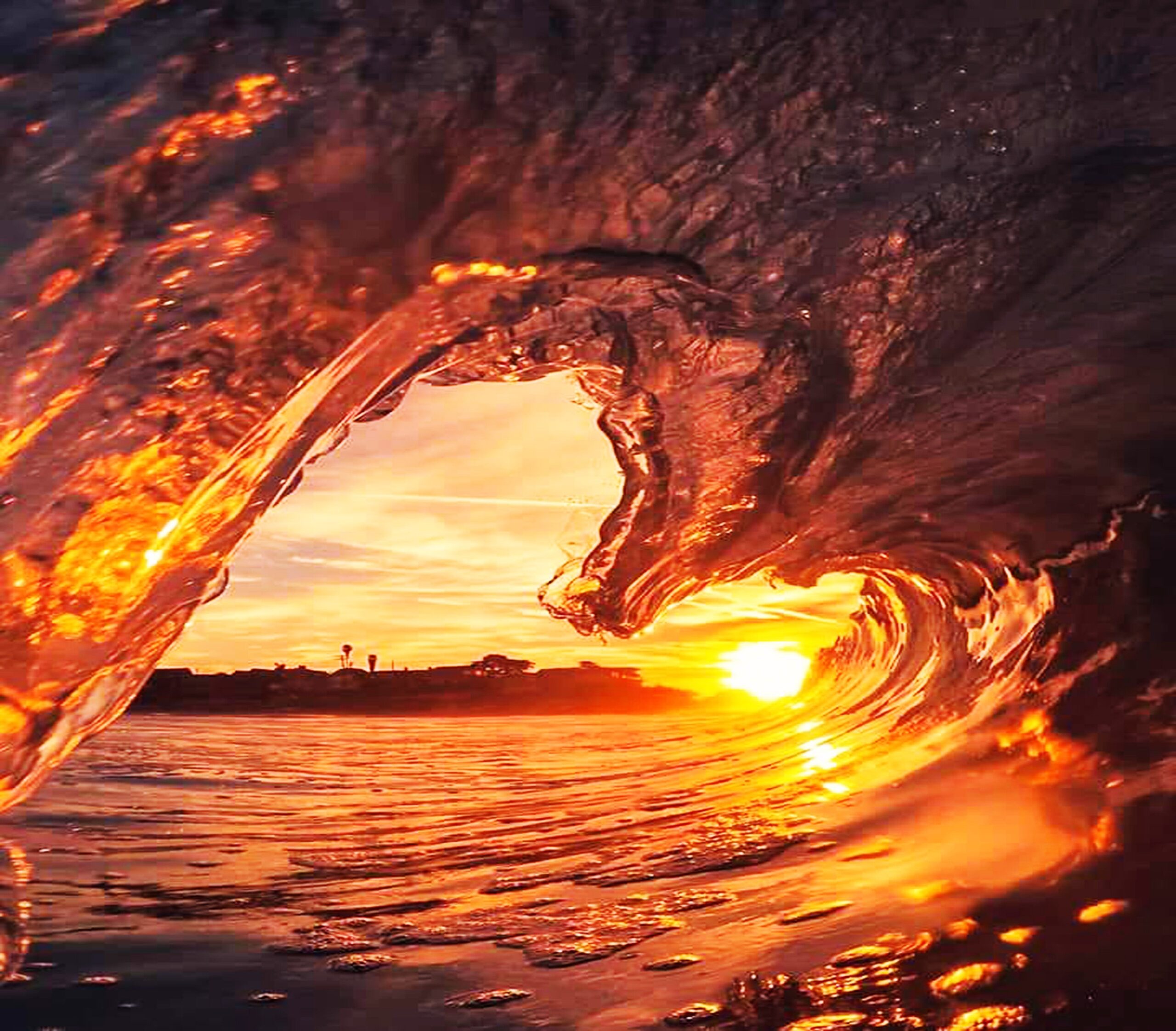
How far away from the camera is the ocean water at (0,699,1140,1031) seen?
2.12m

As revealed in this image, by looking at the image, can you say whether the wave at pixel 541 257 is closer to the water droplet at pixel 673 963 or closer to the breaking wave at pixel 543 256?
the breaking wave at pixel 543 256

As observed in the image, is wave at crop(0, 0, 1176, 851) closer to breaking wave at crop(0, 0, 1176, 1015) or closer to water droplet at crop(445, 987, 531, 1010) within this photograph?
breaking wave at crop(0, 0, 1176, 1015)

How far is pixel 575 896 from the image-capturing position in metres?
2.95

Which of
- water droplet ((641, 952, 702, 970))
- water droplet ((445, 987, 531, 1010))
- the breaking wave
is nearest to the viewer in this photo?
the breaking wave

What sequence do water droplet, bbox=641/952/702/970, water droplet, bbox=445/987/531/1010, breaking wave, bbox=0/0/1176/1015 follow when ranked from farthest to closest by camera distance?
water droplet, bbox=641/952/702/970, water droplet, bbox=445/987/531/1010, breaking wave, bbox=0/0/1176/1015

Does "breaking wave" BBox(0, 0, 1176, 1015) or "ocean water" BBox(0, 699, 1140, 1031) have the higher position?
"breaking wave" BBox(0, 0, 1176, 1015)

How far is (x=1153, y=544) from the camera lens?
4.39 meters

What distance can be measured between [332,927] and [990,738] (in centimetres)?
269

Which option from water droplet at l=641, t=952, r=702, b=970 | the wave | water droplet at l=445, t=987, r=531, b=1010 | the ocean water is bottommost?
water droplet at l=445, t=987, r=531, b=1010

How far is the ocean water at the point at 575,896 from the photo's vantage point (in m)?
2.12

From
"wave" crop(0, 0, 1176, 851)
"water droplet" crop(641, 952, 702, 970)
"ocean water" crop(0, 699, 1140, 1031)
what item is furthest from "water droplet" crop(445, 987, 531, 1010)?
"wave" crop(0, 0, 1176, 851)

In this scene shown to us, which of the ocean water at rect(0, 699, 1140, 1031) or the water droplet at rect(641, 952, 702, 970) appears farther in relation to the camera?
the water droplet at rect(641, 952, 702, 970)

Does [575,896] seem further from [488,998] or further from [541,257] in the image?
[541,257]

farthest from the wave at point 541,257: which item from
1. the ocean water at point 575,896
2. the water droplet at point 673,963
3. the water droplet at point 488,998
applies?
the water droplet at point 673,963
